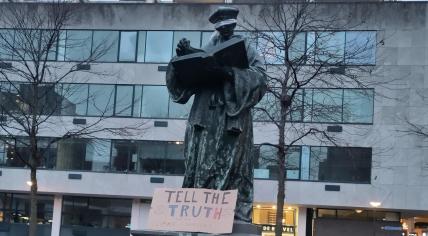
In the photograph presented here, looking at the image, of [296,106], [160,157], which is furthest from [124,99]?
[296,106]

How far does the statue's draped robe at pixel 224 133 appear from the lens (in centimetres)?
675

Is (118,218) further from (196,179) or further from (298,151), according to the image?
(196,179)

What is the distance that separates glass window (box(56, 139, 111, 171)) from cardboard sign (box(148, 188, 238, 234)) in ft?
108

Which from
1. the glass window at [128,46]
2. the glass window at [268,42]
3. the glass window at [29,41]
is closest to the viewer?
the glass window at [268,42]

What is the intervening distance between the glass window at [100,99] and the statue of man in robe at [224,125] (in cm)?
3232

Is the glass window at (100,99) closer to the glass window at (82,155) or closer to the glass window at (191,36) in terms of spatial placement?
the glass window at (82,155)

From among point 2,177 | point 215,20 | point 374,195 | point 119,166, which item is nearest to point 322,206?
point 374,195

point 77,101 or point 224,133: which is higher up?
point 77,101

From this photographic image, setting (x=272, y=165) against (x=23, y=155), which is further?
(x=23, y=155)

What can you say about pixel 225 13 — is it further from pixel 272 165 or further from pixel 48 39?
pixel 272 165

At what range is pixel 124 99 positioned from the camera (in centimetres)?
3909

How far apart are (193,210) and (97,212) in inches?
1404

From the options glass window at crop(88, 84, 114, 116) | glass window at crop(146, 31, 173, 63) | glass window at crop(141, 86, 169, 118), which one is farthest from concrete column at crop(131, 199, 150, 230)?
glass window at crop(146, 31, 173, 63)

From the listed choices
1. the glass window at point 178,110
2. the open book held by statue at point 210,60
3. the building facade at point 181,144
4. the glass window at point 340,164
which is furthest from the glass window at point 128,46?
the open book held by statue at point 210,60
